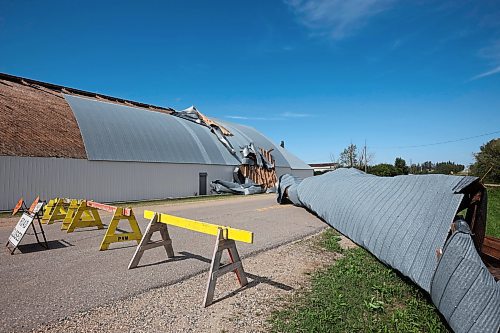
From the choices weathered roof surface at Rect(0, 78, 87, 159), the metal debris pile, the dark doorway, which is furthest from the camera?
the metal debris pile

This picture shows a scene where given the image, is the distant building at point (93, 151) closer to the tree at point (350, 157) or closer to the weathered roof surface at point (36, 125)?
the weathered roof surface at point (36, 125)

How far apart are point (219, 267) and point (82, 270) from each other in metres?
2.84

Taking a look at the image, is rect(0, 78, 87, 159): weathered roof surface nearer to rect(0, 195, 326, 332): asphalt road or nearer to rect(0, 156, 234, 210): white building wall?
rect(0, 156, 234, 210): white building wall

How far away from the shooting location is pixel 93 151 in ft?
59.7

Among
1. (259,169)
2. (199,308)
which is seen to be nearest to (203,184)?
(259,169)

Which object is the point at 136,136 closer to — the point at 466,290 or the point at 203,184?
the point at 203,184

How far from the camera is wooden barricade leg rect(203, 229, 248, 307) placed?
14.6ft

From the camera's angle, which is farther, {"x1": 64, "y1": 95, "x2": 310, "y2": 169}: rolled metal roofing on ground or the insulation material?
the insulation material

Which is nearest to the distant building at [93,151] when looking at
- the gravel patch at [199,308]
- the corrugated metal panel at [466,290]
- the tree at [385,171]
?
the gravel patch at [199,308]

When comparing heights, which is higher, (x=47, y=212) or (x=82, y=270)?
(x=47, y=212)

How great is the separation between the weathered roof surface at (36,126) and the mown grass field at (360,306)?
15.9m

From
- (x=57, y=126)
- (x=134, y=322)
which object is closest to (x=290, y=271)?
(x=134, y=322)

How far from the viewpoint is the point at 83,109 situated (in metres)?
21.2

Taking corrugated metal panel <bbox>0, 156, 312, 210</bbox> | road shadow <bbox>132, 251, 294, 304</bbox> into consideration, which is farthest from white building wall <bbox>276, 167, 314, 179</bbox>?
road shadow <bbox>132, 251, 294, 304</bbox>
